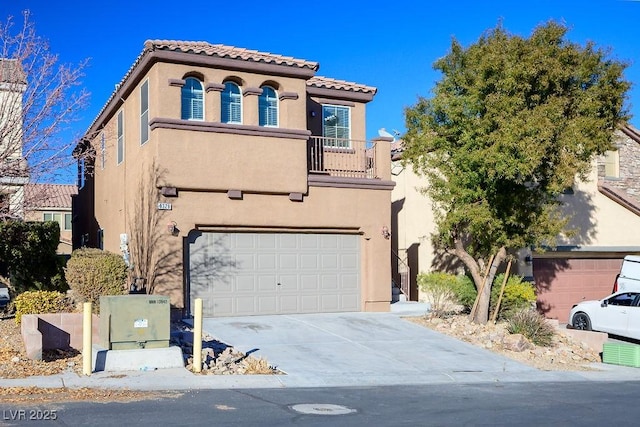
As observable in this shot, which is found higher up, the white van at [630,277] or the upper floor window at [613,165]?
the upper floor window at [613,165]

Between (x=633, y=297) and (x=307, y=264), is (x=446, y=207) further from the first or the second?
(x=633, y=297)

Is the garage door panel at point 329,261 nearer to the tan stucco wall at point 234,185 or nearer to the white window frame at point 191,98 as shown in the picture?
the tan stucco wall at point 234,185

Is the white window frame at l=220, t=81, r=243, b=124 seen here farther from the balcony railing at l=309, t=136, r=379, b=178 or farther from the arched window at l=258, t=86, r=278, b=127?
the balcony railing at l=309, t=136, r=379, b=178

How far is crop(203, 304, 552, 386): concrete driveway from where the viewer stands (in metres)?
13.8

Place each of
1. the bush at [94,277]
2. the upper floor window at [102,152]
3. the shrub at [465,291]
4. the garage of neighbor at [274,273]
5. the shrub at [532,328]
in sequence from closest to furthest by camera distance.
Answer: the bush at [94,277] < the shrub at [532,328] < the garage of neighbor at [274,273] < the shrub at [465,291] < the upper floor window at [102,152]

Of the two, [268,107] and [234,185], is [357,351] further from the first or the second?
[268,107]

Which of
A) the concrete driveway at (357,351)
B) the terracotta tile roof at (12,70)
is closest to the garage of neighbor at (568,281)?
the concrete driveway at (357,351)

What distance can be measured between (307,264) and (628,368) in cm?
815

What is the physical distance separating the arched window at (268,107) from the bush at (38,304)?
23.9 ft

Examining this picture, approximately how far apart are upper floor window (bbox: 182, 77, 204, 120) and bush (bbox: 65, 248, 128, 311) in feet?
15.8

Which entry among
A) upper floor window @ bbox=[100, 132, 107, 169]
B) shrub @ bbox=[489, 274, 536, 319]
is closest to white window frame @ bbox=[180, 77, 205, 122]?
upper floor window @ bbox=[100, 132, 107, 169]

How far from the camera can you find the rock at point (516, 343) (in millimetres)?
17000

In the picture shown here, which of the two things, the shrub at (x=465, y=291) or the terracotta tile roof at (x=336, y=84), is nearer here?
the shrub at (x=465, y=291)

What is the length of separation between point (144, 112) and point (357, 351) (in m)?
8.54
